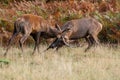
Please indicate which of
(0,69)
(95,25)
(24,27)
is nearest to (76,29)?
(95,25)

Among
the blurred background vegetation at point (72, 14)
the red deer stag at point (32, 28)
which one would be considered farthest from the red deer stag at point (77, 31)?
the blurred background vegetation at point (72, 14)

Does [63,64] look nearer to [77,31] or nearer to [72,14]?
[77,31]

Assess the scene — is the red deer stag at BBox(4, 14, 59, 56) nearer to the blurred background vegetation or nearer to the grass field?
the grass field

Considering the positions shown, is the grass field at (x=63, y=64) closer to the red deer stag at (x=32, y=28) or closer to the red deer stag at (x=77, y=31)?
the red deer stag at (x=77, y=31)

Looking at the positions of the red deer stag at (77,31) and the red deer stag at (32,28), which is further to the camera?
the red deer stag at (77,31)

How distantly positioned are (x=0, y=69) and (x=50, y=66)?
1543 mm

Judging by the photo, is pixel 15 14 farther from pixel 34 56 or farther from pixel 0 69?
pixel 0 69

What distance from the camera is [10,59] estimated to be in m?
14.5

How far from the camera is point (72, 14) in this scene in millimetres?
19797

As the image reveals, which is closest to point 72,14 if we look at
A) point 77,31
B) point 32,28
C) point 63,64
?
point 77,31

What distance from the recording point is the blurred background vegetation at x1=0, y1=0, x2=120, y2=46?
18.6m

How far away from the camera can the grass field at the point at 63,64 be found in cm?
1206

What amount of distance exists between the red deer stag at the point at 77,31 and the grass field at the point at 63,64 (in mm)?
335

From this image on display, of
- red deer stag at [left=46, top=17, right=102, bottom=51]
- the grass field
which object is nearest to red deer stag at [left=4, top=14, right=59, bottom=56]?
red deer stag at [left=46, top=17, right=102, bottom=51]
